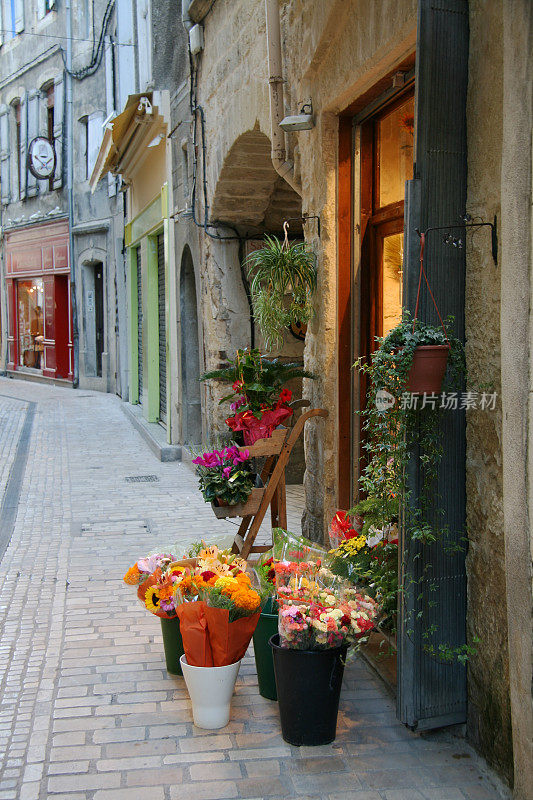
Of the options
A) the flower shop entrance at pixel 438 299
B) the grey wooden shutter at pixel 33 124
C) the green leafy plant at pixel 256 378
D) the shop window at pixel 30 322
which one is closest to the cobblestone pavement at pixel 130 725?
the flower shop entrance at pixel 438 299

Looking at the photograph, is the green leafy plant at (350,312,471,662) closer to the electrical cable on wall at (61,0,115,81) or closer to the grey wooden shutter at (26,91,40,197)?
the electrical cable on wall at (61,0,115,81)

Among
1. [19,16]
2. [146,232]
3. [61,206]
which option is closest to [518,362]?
[146,232]

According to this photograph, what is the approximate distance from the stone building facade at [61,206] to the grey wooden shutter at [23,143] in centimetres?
3

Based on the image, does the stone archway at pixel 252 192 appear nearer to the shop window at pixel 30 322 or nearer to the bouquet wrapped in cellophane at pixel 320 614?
the bouquet wrapped in cellophane at pixel 320 614

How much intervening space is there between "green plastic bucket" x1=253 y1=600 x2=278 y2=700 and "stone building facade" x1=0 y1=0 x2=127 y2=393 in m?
14.2

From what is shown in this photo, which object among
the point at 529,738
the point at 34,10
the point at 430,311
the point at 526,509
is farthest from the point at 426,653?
the point at 34,10

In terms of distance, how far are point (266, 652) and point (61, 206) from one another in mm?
19657

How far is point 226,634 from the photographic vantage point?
375 cm

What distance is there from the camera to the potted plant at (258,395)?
17.8ft

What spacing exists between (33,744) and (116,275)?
15783 millimetres

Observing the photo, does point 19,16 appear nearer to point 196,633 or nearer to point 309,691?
point 196,633

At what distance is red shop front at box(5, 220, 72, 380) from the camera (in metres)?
22.2

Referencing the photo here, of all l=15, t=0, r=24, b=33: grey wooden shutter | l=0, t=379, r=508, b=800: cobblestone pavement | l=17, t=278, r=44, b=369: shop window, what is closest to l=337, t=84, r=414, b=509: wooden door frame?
l=0, t=379, r=508, b=800: cobblestone pavement

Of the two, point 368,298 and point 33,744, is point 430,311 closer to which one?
point 368,298
